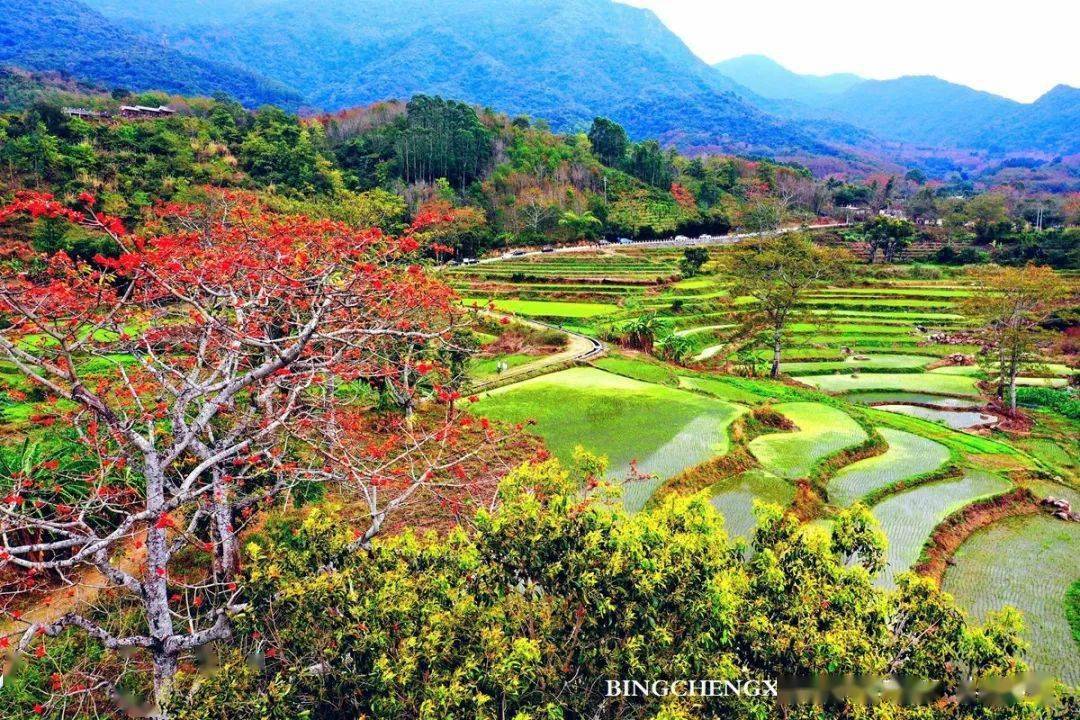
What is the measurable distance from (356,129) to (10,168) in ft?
150

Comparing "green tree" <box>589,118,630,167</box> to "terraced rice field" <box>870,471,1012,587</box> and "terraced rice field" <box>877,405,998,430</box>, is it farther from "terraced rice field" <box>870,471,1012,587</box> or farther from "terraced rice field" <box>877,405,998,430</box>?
"terraced rice field" <box>870,471,1012,587</box>

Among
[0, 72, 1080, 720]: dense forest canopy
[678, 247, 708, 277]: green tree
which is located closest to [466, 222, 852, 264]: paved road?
[678, 247, 708, 277]: green tree

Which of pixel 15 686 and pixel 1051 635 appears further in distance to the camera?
pixel 1051 635

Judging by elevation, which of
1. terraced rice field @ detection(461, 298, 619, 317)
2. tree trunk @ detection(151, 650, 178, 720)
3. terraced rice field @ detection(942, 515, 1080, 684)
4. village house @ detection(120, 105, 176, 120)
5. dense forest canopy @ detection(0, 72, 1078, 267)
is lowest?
terraced rice field @ detection(461, 298, 619, 317)

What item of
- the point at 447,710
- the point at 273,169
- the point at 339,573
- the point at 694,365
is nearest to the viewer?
the point at 447,710

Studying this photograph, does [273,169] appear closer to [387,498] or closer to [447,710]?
[387,498]

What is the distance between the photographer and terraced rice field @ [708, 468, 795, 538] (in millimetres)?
13659

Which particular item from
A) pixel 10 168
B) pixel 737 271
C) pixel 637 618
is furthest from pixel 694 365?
pixel 10 168

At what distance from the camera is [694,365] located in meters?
29.4

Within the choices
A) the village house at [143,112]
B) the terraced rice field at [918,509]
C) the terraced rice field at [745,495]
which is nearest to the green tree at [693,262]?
the terraced rice field at [918,509]

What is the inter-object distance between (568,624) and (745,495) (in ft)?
32.4

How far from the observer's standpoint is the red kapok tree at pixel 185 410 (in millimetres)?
6449

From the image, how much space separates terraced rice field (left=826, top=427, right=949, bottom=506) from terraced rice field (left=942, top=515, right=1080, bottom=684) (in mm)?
2364

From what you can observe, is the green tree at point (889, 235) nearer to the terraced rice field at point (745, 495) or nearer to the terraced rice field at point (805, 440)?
the terraced rice field at point (805, 440)
